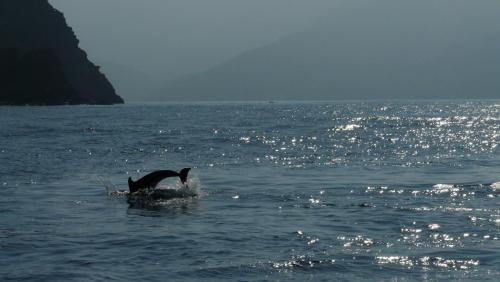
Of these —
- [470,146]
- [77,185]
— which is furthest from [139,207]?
[470,146]

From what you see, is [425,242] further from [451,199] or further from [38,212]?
→ [38,212]

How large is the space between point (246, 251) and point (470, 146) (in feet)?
137

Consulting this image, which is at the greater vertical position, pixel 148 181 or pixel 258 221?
pixel 148 181

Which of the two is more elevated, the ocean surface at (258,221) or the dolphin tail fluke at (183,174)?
the dolphin tail fluke at (183,174)

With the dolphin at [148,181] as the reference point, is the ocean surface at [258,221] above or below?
below

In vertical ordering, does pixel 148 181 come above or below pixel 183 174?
below

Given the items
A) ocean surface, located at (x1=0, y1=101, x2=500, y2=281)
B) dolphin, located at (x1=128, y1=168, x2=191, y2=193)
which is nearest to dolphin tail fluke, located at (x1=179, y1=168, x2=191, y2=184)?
dolphin, located at (x1=128, y1=168, x2=191, y2=193)

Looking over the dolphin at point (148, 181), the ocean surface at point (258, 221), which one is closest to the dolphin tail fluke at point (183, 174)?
the dolphin at point (148, 181)

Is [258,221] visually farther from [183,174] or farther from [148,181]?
[148,181]

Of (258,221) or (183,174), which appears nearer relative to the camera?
(258,221)

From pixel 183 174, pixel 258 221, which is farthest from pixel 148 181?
pixel 258 221

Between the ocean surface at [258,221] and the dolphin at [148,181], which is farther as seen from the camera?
the dolphin at [148,181]

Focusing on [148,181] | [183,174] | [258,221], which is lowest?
[258,221]

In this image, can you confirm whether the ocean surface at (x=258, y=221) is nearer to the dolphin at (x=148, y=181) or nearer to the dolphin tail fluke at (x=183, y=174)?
the dolphin at (x=148, y=181)
